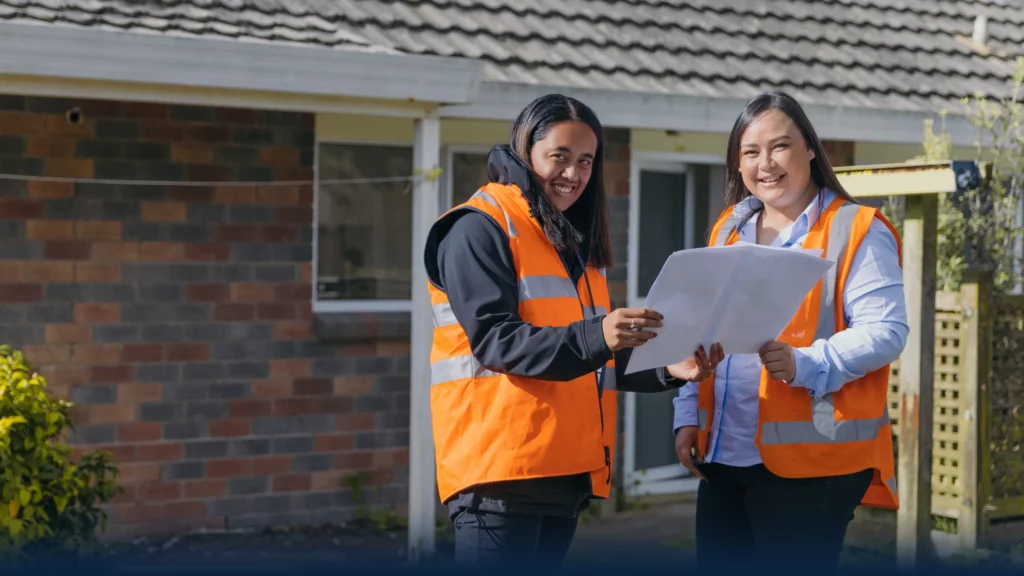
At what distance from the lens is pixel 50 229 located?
644 centimetres

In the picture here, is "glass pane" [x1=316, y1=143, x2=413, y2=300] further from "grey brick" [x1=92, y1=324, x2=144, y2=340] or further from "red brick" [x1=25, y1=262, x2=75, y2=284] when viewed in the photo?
"red brick" [x1=25, y1=262, x2=75, y2=284]

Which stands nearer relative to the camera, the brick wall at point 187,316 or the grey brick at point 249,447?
the brick wall at point 187,316

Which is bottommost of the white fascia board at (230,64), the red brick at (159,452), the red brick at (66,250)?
the red brick at (159,452)

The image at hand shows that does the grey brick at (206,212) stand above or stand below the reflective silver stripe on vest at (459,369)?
above

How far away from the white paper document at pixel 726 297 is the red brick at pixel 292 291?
426cm

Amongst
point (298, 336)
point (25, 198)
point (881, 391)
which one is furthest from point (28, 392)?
point (881, 391)

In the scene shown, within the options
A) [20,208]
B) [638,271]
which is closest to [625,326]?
[20,208]

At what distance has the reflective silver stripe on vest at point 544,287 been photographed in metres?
2.98

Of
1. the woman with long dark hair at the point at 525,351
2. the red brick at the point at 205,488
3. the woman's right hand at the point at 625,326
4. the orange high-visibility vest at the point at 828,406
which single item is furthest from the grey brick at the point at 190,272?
the woman's right hand at the point at 625,326

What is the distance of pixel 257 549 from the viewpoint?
6.60m

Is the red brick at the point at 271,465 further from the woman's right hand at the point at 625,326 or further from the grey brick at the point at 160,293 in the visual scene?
the woman's right hand at the point at 625,326

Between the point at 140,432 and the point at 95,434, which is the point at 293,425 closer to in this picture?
the point at 140,432

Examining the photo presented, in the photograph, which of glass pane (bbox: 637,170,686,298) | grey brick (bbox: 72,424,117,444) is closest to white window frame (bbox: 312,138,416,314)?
grey brick (bbox: 72,424,117,444)

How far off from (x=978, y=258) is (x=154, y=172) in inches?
176
